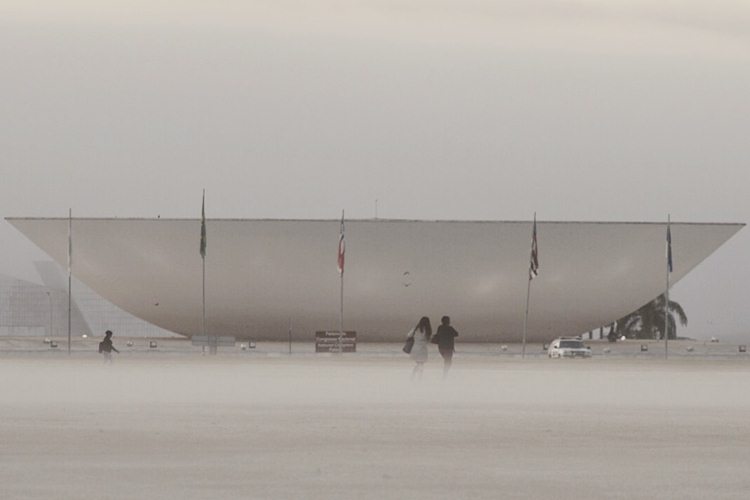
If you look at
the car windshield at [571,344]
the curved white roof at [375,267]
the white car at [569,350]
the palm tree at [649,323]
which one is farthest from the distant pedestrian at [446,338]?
the palm tree at [649,323]

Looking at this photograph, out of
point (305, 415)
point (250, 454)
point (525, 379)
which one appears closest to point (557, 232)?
point (525, 379)

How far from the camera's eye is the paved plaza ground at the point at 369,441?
13734 millimetres

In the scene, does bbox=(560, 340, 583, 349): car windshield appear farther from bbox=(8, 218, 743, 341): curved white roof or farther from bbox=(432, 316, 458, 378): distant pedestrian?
bbox=(432, 316, 458, 378): distant pedestrian

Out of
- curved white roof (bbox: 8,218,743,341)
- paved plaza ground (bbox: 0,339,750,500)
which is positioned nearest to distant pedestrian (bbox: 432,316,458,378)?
paved plaza ground (bbox: 0,339,750,500)

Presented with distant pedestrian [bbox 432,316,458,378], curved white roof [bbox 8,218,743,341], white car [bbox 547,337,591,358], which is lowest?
white car [bbox 547,337,591,358]

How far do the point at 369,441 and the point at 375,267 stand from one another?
221 ft

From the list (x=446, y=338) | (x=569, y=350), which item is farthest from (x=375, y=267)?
(x=446, y=338)

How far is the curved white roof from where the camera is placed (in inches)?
3317

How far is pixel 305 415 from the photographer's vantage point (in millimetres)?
22656

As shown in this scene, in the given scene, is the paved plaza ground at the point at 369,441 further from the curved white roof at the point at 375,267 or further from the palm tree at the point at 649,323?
the palm tree at the point at 649,323

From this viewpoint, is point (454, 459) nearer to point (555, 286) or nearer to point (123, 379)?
point (123, 379)

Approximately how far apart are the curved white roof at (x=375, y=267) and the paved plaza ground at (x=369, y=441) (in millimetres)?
50422

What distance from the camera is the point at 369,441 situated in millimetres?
18156

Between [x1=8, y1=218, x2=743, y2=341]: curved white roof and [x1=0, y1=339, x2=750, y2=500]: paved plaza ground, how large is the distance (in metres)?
50.4
